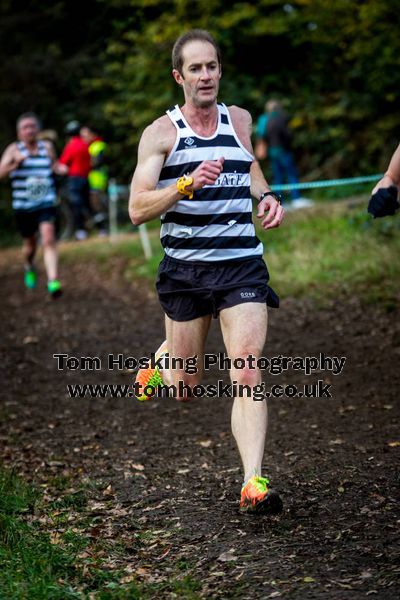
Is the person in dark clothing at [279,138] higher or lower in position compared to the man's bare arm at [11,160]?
higher

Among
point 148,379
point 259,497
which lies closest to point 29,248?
point 148,379

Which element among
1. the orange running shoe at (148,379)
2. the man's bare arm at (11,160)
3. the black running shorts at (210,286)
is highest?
the man's bare arm at (11,160)

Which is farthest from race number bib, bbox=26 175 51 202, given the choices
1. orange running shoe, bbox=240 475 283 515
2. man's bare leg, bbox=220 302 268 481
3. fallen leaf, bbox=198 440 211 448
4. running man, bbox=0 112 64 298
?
orange running shoe, bbox=240 475 283 515

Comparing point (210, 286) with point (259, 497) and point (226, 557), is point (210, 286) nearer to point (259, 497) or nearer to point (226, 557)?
point (259, 497)

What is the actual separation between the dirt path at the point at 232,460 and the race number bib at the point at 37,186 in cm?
232

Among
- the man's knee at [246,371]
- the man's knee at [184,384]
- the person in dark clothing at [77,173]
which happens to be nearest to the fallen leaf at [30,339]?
the man's knee at [184,384]

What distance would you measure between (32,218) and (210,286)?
7.90 meters

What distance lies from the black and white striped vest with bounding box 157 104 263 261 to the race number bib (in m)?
7.49

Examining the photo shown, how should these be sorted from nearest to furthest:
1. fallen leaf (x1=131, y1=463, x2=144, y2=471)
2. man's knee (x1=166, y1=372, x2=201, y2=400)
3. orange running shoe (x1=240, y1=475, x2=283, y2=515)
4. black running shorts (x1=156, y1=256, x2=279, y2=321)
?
orange running shoe (x1=240, y1=475, x2=283, y2=515)
black running shorts (x1=156, y1=256, x2=279, y2=321)
man's knee (x1=166, y1=372, x2=201, y2=400)
fallen leaf (x1=131, y1=463, x2=144, y2=471)

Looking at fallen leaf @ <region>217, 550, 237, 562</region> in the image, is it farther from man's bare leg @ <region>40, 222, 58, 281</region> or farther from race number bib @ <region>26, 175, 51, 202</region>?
race number bib @ <region>26, 175, 51, 202</region>

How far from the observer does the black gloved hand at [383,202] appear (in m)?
4.82

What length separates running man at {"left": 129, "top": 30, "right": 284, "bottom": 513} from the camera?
4.66 m

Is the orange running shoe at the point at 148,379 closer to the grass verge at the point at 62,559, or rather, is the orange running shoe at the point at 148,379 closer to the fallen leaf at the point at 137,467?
the fallen leaf at the point at 137,467

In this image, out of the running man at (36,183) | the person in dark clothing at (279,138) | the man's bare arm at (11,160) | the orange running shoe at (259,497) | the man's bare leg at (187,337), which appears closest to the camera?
the orange running shoe at (259,497)
